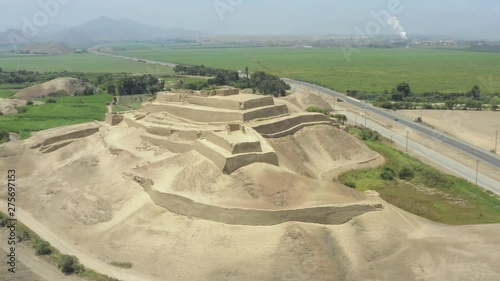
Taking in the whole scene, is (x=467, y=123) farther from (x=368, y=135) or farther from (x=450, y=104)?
(x=368, y=135)

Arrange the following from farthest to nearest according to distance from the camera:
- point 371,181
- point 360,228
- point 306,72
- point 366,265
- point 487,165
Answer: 1. point 306,72
2. point 487,165
3. point 371,181
4. point 360,228
5. point 366,265

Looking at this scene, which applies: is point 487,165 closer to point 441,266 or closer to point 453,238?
point 453,238

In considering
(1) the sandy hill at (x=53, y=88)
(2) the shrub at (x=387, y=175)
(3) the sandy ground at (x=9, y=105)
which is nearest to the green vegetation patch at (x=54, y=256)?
(2) the shrub at (x=387, y=175)

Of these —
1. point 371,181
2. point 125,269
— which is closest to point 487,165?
point 371,181

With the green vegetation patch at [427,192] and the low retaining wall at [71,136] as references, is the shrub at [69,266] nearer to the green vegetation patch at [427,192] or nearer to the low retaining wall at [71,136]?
the green vegetation patch at [427,192]

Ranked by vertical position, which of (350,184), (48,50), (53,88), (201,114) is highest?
(48,50)

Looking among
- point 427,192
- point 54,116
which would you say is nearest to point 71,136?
point 54,116

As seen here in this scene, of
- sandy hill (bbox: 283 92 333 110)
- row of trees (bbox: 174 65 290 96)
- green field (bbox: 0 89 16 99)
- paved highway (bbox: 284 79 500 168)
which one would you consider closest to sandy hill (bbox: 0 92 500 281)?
paved highway (bbox: 284 79 500 168)
